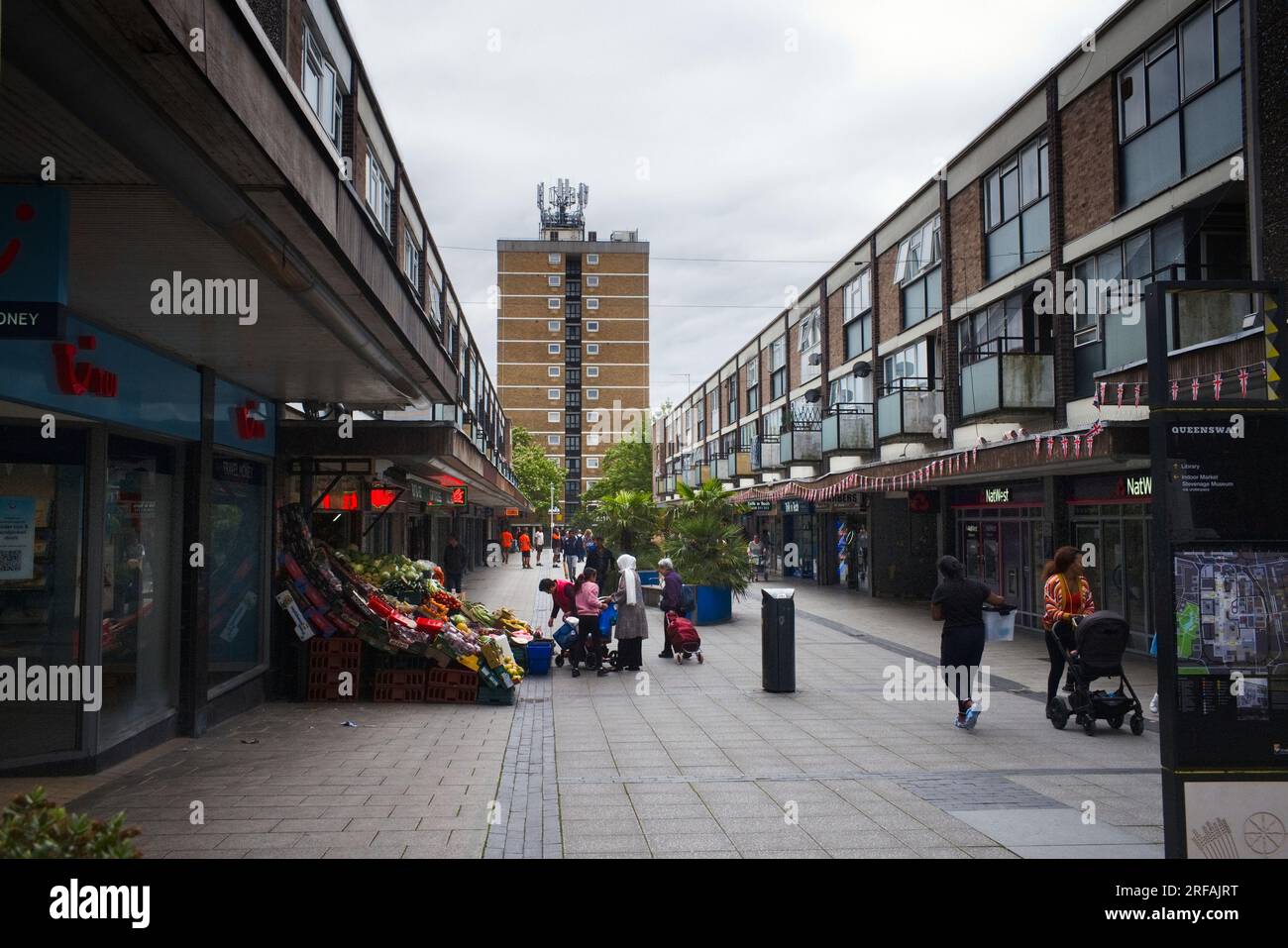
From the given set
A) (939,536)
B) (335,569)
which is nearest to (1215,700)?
(335,569)

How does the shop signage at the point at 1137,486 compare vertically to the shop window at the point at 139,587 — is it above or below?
above

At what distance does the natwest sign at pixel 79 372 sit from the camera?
6.68 m

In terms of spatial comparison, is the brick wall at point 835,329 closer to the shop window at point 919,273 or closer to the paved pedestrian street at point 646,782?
the shop window at point 919,273

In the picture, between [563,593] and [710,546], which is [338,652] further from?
[710,546]

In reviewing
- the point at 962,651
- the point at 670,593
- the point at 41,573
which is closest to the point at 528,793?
the point at 41,573

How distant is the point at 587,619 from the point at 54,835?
10916 mm

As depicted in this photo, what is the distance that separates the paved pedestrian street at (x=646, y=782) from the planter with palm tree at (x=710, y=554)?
864 cm

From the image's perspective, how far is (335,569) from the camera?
1144 cm

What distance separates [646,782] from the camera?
24.3ft

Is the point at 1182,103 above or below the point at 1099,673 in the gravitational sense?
above

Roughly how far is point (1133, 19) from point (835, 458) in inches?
621

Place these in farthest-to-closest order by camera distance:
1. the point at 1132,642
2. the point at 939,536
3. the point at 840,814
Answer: the point at 939,536
the point at 1132,642
the point at 840,814

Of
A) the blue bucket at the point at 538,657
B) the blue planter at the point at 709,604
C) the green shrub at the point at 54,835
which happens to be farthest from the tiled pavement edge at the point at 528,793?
the blue planter at the point at 709,604

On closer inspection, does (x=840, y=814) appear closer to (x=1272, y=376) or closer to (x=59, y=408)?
(x=1272, y=376)
